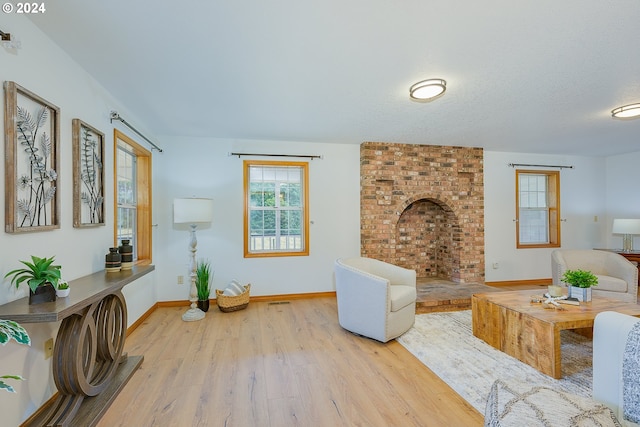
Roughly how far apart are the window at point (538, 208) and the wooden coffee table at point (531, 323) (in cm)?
293

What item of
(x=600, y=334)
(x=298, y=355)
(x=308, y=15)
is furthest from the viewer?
(x=298, y=355)

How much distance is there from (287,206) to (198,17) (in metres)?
3.08

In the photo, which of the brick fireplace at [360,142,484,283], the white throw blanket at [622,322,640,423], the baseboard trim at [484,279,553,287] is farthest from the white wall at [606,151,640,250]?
the white throw blanket at [622,322,640,423]

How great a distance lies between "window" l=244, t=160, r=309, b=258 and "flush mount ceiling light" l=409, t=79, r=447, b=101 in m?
2.22

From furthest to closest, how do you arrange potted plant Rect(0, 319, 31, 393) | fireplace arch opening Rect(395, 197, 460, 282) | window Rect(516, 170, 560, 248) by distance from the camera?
window Rect(516, 170, 560, 248)
fireplace arch opening Rect(395, 197, 460, 282)
potted plant Rect(0, 319, 31, 393)

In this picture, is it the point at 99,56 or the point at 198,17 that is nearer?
the point at 198,17

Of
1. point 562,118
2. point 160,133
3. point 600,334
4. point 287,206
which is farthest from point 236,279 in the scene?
point 562,118

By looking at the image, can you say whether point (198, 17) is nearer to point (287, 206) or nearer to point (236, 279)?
point (287, 206)

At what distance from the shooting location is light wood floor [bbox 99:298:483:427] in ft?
6.02

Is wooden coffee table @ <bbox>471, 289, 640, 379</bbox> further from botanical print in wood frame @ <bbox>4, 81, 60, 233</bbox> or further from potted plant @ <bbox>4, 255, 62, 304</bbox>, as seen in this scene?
botanical print in wood frame @ <bbox>4, 81, 60, 233</bbox>

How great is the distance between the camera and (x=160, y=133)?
4.03m

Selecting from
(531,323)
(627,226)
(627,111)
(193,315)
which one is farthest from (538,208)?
(193,315)

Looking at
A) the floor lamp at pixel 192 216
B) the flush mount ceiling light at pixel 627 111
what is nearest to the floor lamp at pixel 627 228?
the flush mount ceiling light at pixel 627 111

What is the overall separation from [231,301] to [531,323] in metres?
3.27
